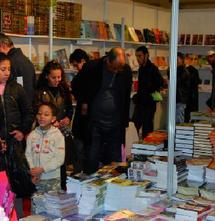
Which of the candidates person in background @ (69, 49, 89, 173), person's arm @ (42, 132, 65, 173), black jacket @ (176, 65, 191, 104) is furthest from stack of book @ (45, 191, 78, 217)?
black jacket @ (176, 65, 191, 104)

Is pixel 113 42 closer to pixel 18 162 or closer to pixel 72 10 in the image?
pixel 72 10

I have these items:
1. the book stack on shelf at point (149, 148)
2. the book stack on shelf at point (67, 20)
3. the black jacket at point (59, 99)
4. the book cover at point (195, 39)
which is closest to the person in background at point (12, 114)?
the black jacket at point (59, 99)

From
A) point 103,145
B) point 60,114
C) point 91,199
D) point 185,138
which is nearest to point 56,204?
point 91,199

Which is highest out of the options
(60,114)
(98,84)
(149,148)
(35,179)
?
(98,84)

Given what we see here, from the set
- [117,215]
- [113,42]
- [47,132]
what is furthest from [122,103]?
[113,42]

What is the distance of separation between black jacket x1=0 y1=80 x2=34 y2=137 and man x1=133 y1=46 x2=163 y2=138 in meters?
2.73

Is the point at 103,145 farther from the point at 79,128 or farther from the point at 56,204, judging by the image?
the point at 56,204

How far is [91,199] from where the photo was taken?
8.01 ft

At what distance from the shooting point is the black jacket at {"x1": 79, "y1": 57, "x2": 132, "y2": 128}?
168 inches

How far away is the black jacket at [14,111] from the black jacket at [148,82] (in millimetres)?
2732

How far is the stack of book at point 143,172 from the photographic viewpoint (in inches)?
108

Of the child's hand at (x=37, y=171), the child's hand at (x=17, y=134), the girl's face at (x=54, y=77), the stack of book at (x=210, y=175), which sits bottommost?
the child's hand at (x=37, y=171)

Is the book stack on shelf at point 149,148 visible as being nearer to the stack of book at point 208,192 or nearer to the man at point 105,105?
the stack of book at point 208,192

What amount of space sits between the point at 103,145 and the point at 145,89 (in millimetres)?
2014
